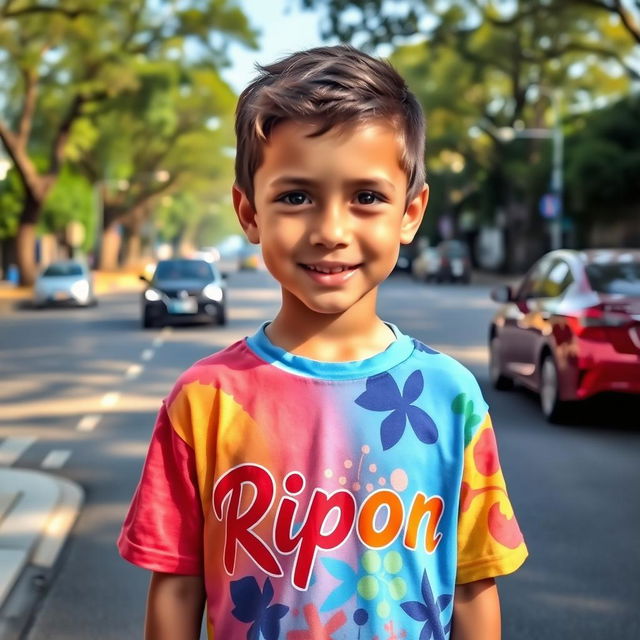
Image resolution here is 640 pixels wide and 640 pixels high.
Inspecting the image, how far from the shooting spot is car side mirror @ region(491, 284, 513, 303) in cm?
1253

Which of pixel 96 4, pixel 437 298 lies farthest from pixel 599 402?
pixel 96 4

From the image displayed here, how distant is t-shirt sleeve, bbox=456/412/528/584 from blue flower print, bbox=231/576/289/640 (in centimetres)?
33

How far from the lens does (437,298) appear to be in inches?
1501

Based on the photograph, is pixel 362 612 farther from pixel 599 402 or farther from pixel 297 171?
pixel 599 402

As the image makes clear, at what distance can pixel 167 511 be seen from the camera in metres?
2.25

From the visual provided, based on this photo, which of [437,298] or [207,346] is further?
[437,298]

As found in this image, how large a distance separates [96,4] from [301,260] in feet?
122

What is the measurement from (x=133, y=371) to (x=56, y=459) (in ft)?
22.9

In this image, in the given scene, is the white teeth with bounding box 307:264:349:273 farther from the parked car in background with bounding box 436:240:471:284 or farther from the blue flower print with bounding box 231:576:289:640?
the parked car in background with bounding box 436:240:471:284

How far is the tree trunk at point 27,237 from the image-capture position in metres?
44.6

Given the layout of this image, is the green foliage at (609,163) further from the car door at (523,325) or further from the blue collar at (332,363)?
the blue collar at (332,363)

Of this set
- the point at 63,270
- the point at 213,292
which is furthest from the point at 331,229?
the point at 63,270

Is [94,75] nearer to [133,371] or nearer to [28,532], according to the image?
[133,371]

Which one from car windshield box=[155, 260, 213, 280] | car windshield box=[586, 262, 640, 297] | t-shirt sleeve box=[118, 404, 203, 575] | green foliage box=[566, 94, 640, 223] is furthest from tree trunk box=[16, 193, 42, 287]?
t-shirt sleeve box=[118, 404, 203, 575]
